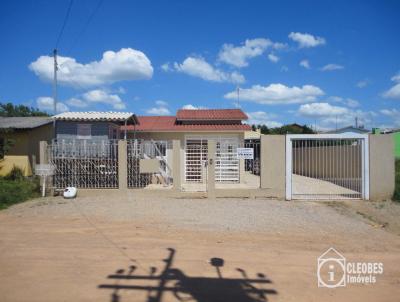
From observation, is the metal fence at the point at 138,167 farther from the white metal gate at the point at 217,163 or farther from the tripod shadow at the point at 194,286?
the tripod shadow at the point at 194,286

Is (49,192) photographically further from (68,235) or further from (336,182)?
(336,182)

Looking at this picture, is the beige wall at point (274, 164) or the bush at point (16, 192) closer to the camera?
the bush at point (16, 192)

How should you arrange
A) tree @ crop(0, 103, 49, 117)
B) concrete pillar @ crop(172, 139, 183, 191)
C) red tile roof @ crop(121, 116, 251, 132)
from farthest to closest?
tree @ crop(0, 103, 49, 117), red tile roof @ crop(121, 116, 251, 132), concrete pillar @ crop(172, 139, 183, 191)

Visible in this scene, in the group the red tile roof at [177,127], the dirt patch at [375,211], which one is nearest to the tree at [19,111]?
the red tile roof at [177,127]

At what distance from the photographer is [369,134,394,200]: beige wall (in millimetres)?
10742

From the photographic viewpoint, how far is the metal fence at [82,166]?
38.0ft

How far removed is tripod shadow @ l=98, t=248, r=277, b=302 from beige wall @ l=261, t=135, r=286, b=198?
639cm

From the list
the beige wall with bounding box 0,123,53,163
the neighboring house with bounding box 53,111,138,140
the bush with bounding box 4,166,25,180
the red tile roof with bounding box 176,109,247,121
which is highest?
the red tile roof with bounding box 176,109,247,121

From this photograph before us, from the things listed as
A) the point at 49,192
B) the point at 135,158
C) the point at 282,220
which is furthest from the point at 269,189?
the point at 49,192

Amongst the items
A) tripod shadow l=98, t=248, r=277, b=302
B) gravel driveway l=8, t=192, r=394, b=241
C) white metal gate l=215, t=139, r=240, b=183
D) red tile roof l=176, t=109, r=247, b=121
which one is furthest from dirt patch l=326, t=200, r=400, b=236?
red tile roof l=176, t=109, r=247, b=121

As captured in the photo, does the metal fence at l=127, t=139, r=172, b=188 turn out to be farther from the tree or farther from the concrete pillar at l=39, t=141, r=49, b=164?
the tree

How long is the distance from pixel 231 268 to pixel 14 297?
2789mm

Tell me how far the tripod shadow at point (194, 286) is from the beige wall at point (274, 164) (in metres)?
6.39

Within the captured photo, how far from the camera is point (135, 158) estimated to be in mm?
11766
